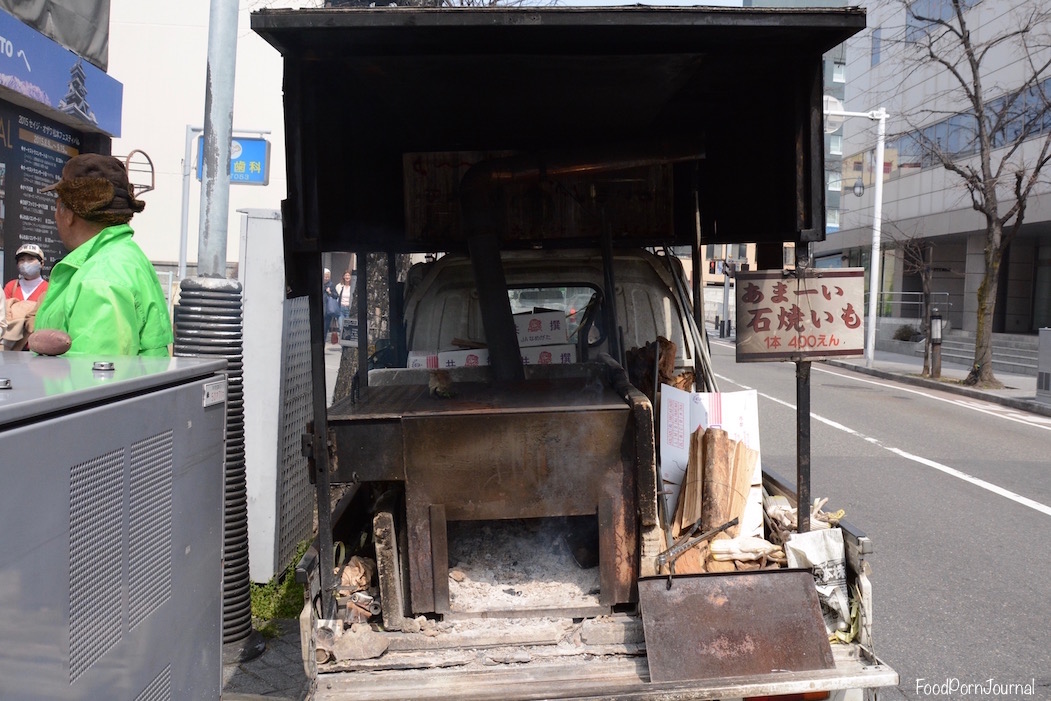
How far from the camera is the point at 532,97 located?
4.15 m

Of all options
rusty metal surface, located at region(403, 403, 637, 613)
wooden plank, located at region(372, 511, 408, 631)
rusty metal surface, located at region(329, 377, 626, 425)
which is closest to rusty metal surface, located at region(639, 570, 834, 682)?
rusty metal surface, located at region(403, 403, 637, 613)

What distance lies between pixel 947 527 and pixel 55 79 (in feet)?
29.5

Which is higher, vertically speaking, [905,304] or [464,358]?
[905,304]

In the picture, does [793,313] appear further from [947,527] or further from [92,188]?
[947,527]

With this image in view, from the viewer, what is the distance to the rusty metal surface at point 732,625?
2.98 metres

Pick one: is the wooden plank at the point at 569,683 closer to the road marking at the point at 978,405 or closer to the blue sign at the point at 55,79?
the blue sign at the point at 55,79

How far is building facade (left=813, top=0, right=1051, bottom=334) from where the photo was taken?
2392cm

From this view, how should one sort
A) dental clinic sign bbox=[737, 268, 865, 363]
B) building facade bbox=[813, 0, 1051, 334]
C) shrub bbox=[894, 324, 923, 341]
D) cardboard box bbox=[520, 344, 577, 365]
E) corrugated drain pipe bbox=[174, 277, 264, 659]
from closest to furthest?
dental clinic sign bbox=[737, 268, 865, 363] → corrugated drain pipe bbox=[174, 277, 264, 659] → cardboard box bbox=[520, 344, 577, 365] → building facade bbox=[813, 0, 1051, 334] → shrub bbox=[894, 324, 923, 341]

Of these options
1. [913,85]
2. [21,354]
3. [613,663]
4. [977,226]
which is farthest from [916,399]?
[913,85]

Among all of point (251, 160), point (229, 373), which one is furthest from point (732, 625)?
point (251, 160)

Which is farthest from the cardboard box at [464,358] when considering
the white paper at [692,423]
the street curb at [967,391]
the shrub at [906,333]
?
the shrub at [906,333]

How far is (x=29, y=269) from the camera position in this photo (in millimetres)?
7613

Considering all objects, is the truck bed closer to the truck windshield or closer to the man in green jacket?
the man in green jacket

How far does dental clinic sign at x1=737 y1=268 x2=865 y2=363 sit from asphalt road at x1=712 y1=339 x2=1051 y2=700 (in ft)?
6.35
